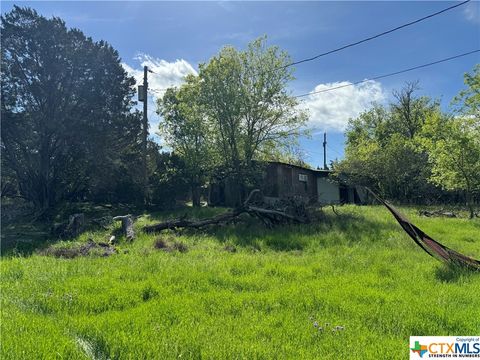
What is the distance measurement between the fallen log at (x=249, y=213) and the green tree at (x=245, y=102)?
21.0ft

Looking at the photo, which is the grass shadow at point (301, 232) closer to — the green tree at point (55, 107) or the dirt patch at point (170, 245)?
the dirt patch at point (170, 245)

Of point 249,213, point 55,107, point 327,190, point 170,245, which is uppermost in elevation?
point 55,107

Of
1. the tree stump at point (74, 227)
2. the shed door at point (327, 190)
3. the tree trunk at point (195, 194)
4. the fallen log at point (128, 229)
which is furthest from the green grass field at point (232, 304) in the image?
the shed door at point (327, 190)

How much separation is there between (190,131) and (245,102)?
5524mm

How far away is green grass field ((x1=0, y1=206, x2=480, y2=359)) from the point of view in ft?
11.9

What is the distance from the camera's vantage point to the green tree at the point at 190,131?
19.7 meters

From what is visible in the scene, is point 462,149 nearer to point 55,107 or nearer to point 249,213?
point 249,213

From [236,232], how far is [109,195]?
16.5 metres

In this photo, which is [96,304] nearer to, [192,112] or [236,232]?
[236,232]

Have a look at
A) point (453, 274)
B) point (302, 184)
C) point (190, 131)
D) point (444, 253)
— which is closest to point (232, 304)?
point (453, 274)

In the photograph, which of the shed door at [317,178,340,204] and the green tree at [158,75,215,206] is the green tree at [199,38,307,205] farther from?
the shed door at [317,178,340,204]

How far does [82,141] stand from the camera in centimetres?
2173

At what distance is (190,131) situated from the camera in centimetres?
2248

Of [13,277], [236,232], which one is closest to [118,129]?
[236,232]
